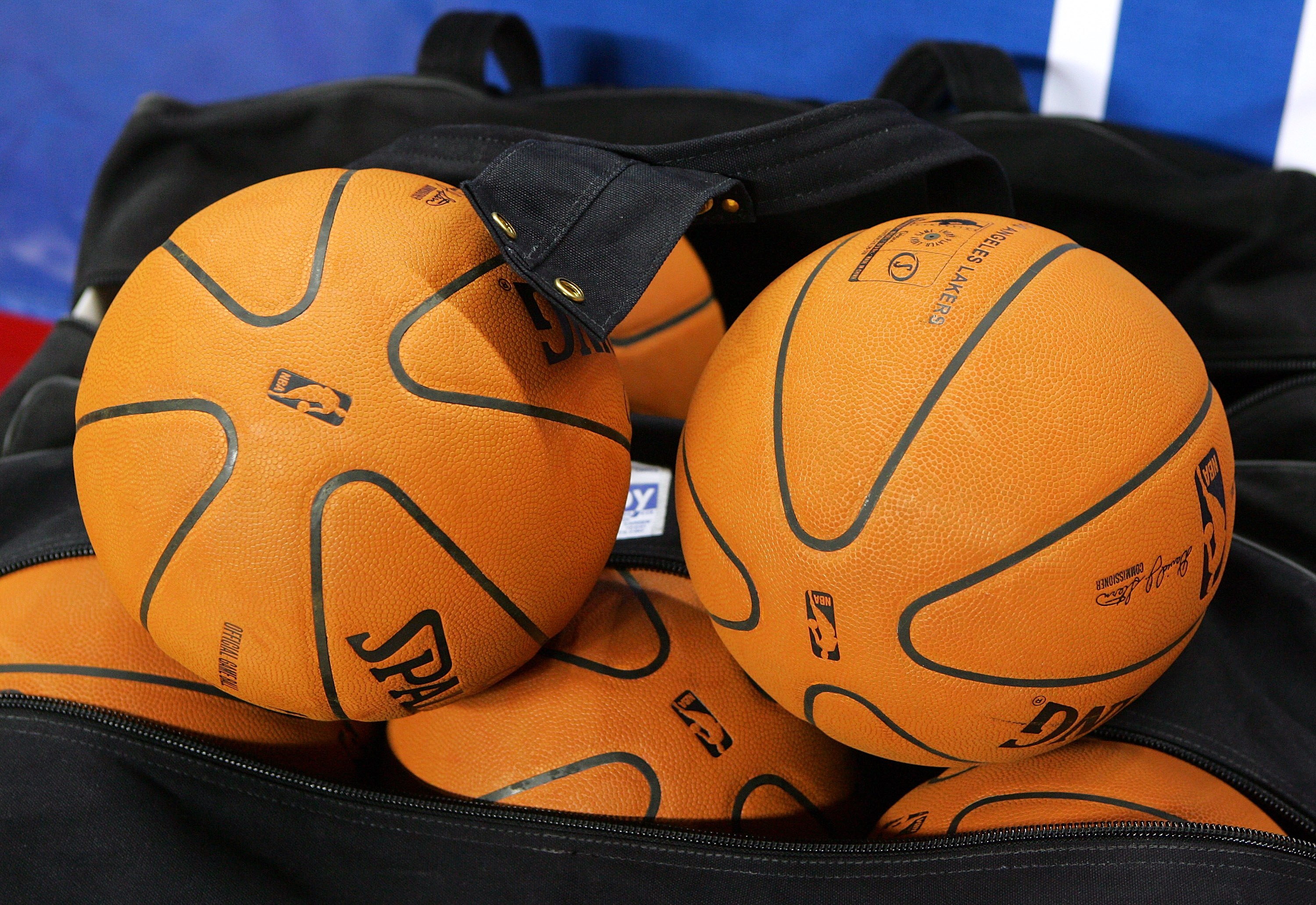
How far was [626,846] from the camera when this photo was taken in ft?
2.24

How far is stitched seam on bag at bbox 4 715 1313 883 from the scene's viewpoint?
2.11 ft

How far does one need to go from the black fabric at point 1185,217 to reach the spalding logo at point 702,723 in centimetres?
69

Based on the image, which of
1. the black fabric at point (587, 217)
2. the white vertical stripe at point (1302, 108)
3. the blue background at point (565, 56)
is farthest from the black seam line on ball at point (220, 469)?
the white vertical stripe at point (1302, 108)

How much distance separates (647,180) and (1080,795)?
59 cm

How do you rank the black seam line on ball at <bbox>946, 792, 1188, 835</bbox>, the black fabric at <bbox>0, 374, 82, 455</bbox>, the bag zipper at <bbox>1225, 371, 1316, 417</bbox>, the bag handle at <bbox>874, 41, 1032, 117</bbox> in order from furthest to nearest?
1. the bag handle at <bbox>874, 41, 1032, 117</bbox>
2. the black fabric at <bbox>0, 374, 82, 455</bbox>
3. the bag zipper at <bbox>1225, 371, 1316, 417</bbox>
4. the black seam line on ball at <bbox>946, 792, 1188, 835</bbox>

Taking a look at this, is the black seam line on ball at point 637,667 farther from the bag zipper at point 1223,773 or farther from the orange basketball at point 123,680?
the bag zipper at point 1223,773

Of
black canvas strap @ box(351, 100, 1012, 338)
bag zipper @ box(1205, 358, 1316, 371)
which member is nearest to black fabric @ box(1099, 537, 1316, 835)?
bag zipper @ box(1205, 358, 1316, 371)

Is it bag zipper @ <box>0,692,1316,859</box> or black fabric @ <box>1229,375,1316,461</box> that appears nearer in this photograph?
bag zipper @ <box>0,692,1316,859</box>

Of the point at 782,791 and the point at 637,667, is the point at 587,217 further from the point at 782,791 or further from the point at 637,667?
the point at 782,791

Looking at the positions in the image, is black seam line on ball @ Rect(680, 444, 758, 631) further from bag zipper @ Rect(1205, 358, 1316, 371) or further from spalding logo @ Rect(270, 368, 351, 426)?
bag zipper @ Rect(1205, 358, 1316, 371)

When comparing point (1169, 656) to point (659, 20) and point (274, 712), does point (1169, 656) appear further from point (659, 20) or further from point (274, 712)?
point (659, 20)

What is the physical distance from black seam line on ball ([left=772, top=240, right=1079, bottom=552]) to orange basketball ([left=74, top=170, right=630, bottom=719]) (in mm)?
153

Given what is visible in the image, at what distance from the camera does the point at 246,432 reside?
628 mm

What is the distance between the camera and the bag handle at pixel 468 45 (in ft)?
4.14
